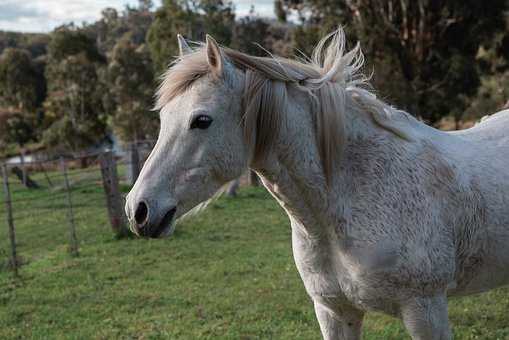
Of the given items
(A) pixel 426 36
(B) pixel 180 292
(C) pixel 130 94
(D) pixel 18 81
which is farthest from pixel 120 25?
(B) pixel 180 292

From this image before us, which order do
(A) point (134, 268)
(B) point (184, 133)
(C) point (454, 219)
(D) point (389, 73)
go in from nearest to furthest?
(B) point (184, 133) → (C) point (454, 219) → (A) point (134, 268) → (D) point (389, 73)

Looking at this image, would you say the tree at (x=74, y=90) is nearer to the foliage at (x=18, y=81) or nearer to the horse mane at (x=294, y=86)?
the foliage at (x=18, y=81)

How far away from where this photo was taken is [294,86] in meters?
2.23

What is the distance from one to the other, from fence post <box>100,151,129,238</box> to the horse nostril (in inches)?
273

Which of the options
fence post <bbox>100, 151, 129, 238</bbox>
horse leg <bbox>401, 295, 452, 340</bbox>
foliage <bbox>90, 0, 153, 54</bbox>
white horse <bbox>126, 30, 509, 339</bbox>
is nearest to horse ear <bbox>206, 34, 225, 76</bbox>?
white horse <bbox>126, 30, 509, 339</bbox>

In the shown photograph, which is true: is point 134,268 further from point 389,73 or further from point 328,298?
point 389,73

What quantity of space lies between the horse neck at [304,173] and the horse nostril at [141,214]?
526 millimetres

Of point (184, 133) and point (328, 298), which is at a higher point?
point (184, 133)

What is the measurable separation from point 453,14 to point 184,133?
21371mm

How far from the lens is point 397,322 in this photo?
15.3 feet

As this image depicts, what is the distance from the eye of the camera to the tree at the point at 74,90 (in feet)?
96.6

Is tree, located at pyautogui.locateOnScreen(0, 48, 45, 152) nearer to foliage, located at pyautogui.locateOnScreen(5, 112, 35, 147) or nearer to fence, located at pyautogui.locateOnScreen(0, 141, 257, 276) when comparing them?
foliage, located at pyautogui.locateOnScreen(5, 112, 35, 147)

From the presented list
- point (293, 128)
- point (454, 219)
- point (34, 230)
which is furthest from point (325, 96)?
point (34, 230)

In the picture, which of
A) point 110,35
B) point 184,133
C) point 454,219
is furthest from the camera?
point 110,35
